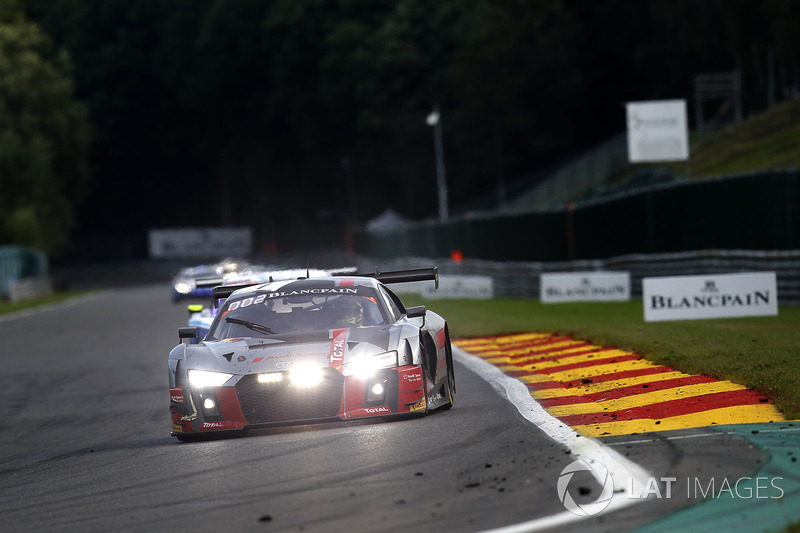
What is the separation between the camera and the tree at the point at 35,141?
6806 centimetres

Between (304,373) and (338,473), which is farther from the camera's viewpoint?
(304,373)

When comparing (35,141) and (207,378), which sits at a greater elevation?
(35,141)

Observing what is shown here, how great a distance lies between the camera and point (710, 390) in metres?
10.6

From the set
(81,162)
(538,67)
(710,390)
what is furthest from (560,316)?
(81,162)

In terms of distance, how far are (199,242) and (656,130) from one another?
62.0 meters

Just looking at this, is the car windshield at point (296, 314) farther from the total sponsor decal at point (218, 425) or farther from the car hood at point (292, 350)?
the total sponsor decal at point (218, 425)

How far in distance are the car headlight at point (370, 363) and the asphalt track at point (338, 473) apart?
458 mm

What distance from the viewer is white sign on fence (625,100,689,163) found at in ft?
130

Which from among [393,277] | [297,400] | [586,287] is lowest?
[586,287]

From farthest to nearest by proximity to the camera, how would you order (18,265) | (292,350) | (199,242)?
1. (199,242)
2. (18,265)
3. (292,350)

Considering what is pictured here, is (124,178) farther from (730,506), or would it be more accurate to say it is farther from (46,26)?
(730,506)

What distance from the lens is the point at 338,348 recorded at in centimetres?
969

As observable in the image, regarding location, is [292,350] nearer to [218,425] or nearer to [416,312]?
[218,425]

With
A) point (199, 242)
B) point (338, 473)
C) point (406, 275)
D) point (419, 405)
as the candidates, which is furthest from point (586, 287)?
point (199, 242)
